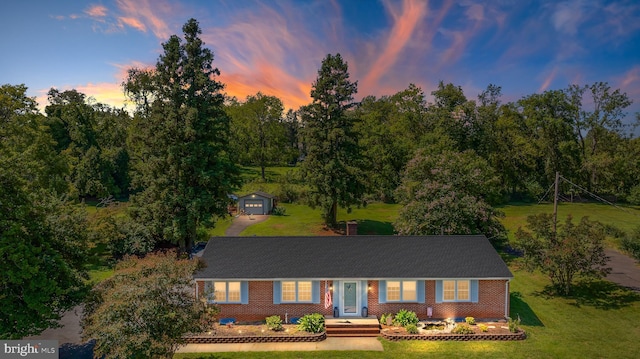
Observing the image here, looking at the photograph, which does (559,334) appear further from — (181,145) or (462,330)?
(181,145)

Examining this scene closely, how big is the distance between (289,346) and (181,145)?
19.4 metres

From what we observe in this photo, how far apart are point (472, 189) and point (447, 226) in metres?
6.01

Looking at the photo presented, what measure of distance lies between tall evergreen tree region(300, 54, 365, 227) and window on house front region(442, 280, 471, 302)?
2165 cm

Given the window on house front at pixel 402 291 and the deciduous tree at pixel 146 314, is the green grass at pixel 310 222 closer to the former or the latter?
the window on house front at pixel 402 291

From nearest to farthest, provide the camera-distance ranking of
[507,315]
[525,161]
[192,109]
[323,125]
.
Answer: [507,315], [192,109], [323,125], [525,161]

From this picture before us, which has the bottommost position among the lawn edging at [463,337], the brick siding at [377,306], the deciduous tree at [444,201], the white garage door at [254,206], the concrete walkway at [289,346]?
the concrete walkway at [289,346]

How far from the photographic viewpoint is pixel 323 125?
148 feet

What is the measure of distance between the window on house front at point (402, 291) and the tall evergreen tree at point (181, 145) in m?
17.5

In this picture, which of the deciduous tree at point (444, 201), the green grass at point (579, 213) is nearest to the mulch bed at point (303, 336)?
the deciduous tree at point (444, 201)

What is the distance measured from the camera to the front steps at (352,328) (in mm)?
21172

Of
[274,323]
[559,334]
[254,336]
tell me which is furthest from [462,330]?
[254,336]

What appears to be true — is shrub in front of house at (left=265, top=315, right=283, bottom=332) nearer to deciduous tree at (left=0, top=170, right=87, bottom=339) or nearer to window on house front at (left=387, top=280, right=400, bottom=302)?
window on house front at (left=387, top=280, right=400, bottom=302)

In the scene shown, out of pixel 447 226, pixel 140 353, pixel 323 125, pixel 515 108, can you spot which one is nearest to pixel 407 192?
pixel 447 226

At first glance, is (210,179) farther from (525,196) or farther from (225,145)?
(525,196)
